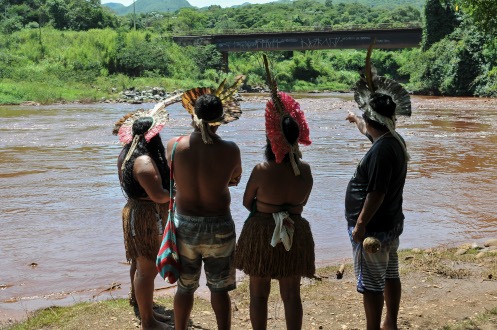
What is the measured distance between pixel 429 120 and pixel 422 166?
12.7 m

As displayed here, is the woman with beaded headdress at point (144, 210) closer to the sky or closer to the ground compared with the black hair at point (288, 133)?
closer to the ground

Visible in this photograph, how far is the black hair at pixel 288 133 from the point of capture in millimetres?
4258

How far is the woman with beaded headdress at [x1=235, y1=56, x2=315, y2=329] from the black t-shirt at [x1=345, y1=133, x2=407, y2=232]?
0.34m

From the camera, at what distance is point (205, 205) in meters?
4.21

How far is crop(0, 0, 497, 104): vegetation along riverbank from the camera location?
4422 cm

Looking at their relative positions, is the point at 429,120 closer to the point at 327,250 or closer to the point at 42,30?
the point at 327,250

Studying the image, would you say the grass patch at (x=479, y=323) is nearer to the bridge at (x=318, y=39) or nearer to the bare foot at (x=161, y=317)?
the bare foot at (x=161, y=317)

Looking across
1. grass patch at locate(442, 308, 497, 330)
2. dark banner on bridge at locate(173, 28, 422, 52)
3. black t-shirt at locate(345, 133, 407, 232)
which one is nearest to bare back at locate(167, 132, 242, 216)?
black t-shirt at locate(345, 133, 407, 232)

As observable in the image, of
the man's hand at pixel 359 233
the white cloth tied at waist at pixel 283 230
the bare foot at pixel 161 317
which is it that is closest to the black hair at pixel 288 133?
the white cloth tied at waist at pixel 283 230

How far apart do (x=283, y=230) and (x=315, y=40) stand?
56526 millimetres

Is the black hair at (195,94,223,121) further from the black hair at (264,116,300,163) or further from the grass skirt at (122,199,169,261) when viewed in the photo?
the grass skirt at (122,199,169,261)

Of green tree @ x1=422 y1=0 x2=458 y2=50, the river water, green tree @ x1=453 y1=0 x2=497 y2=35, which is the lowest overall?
the river water

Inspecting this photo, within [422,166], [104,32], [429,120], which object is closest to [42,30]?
[104,32]

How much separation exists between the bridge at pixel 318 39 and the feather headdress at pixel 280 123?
51220 mm
